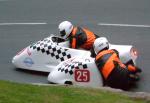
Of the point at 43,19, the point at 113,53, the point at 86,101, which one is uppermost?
the point at 43,19

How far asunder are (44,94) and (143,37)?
682 centimetres

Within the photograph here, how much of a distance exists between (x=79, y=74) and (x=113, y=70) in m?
0.86

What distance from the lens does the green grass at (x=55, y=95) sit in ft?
34.0

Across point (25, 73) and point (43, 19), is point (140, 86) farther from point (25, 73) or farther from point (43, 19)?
point (43, 19)

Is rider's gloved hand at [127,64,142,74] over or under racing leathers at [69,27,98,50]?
under

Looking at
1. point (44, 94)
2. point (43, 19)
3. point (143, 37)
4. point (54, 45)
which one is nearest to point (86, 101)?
point (44, 94)

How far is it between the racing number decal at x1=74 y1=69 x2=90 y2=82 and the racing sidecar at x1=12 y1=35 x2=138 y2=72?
0.66m

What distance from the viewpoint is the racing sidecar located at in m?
14.2

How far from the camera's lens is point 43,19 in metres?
19.3

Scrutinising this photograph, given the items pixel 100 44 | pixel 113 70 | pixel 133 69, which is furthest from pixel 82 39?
pixel 113 70

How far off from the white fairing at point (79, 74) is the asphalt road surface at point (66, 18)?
714mm

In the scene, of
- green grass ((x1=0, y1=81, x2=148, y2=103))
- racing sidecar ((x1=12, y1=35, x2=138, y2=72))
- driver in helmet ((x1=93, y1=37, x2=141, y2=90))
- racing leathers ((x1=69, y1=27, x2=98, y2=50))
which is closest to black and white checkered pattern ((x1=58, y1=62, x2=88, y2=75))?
driver in helmet ((x1=93, y1=37, x2=141, y2=90))

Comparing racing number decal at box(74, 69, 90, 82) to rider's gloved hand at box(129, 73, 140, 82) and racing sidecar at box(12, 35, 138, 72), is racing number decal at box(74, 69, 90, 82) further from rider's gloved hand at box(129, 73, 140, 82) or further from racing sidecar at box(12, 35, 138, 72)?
rider's gloved hand at box(129, 73, 140, 82)

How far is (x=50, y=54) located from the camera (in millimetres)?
14594
